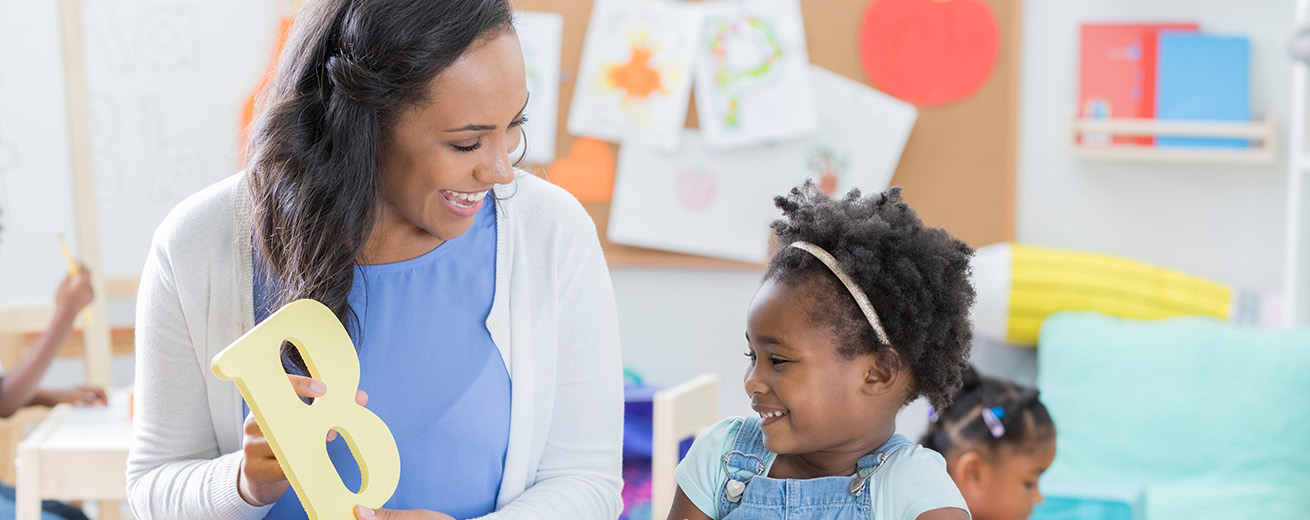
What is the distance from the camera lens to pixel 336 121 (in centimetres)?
109

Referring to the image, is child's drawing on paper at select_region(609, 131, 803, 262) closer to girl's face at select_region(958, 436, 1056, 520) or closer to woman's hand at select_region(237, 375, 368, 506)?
girl's face at select_region(958, 436, 1056, 520)

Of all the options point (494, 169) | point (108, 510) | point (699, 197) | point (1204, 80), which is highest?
point (1204, 80)

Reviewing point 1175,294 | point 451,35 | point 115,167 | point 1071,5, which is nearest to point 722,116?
point 1071,5

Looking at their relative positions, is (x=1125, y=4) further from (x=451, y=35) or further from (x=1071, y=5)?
(x=451, y=35)

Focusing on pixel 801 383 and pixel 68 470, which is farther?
pixel 68 470

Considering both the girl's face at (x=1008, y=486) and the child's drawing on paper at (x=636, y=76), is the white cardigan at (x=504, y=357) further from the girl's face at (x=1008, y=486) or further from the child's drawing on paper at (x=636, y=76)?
the child's drawing on paper at (x=636, y=76)

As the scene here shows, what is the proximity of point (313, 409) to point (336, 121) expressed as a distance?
30 centimetres

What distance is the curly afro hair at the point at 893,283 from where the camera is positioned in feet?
3.68

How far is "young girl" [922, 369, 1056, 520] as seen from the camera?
6.39 feet

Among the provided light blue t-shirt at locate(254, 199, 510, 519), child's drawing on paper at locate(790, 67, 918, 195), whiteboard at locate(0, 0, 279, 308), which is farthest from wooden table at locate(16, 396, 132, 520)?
child's drawing on paper at locate(790, 67, 918, 195)

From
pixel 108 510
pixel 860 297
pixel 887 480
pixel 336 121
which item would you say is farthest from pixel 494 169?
pixel 108 510

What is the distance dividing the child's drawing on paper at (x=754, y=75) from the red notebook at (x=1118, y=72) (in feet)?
2.23

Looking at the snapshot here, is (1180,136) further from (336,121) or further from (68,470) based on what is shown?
(68,470)

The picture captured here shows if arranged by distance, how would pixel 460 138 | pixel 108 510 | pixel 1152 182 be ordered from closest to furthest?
pixel 460 138 → pixel 108 510 → pixel 1152 182
